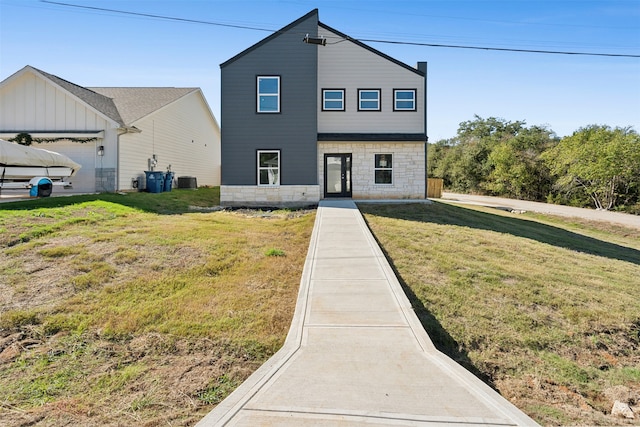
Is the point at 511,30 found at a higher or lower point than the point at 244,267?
higher

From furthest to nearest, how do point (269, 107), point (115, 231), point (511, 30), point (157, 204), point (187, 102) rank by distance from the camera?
point (187, 102) < point (269, 107) < point (157, 204) < point (511, 30) < point (115, 231)

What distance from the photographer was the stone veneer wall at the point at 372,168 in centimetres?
1673

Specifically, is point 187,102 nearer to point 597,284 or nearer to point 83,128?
point 83,128

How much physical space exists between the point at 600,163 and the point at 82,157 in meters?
27.0

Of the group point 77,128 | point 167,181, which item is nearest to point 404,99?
point 167,181

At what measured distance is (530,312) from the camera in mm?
5812

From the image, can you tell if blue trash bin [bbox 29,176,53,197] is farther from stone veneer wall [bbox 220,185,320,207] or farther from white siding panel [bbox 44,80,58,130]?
stone veneer wall [bbox 220,185,320,207]

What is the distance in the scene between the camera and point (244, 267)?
7098mm

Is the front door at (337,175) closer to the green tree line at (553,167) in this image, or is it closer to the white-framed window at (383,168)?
the white-framed window at (383,168)

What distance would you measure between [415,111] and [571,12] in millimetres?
6311

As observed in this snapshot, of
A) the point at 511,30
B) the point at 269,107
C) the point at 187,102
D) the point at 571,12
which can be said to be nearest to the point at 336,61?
the point at 269,107

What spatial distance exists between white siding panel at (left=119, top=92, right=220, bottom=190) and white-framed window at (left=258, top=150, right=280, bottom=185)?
254 inches

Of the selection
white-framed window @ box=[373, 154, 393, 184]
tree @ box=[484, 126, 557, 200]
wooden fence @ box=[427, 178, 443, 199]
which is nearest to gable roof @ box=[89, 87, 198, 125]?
white-framed window @ box=[373, 154, 393, 184]

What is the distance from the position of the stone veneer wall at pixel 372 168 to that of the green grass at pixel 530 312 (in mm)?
6442
